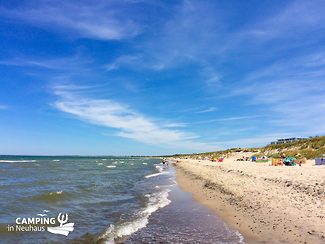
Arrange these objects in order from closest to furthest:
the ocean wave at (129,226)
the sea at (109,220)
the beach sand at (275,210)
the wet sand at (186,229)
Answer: the beach sand at (275,210) → the wet sand at (186,229) → the sea at (109,220) → the ocean wave at (129,226)

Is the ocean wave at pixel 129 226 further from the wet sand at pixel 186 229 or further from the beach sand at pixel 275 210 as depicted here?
the beach sand at pixel 275 210

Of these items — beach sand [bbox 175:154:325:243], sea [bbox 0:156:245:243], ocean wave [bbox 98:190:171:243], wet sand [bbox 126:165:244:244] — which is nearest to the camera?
beach sand [bbox 175:154:325:243]

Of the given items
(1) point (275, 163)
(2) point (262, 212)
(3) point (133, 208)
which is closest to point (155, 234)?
(2) point (262, 212)

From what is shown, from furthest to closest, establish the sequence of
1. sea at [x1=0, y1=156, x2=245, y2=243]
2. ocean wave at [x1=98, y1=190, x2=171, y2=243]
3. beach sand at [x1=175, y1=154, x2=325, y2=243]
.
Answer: ocean wave at [x1=98, y1=190, x2=171, y2=243] → sea at [x1=0, y1=156, x2=245, y2=243] → beach sand at [x1=175, y1=154, x2=325, y2=243]

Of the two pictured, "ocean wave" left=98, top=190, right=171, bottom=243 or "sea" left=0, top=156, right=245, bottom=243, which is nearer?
"sea" left=0, top=156, right=245, bottom=243

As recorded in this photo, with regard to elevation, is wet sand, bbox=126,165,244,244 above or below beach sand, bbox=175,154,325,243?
below

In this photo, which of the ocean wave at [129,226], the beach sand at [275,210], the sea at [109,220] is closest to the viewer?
the beach sand at [275,210]

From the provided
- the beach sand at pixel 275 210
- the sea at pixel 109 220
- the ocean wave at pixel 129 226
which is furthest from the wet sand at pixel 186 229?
the beach sand at pixel 275 210

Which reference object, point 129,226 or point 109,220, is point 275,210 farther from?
point 109,220

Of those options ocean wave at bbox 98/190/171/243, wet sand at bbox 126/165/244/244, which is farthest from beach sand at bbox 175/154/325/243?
ocean wave at bbox 98/190/171/243

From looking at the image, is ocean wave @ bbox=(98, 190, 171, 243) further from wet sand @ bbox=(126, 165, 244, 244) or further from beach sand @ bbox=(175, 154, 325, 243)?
beach sand @ bbox=(175, 154, 325, 243)

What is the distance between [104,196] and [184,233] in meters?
12.0

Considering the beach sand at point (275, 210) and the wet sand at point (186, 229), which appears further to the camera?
the wet sand at point (186, 229)

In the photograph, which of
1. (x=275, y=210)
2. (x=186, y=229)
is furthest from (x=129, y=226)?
(x=275, y=210)
